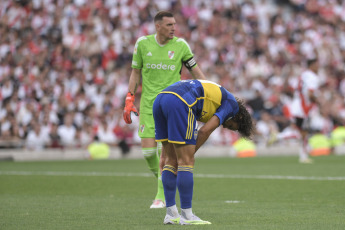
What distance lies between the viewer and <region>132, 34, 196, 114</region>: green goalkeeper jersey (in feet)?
30.8

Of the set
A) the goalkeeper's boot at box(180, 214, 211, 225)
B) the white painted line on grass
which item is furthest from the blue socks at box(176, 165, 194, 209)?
the white painted line on grass

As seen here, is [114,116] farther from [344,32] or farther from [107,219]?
[107,219]

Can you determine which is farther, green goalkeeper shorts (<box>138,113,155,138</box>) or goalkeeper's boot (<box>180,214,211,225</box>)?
green goalkeeper shorts (<box>138,113,155,138</box>)

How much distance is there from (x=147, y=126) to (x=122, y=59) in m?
16.2

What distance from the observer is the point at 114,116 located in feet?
76.5

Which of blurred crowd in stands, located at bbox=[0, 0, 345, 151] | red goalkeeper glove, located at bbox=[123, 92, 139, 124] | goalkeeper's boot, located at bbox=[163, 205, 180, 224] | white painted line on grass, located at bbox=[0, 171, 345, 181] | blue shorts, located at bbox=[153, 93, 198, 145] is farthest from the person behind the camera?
blurred crowd in stands, located at bbox=[0, 0, 345, 151]

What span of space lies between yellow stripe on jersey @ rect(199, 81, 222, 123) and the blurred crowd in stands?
49.4ft

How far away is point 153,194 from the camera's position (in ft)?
36.2

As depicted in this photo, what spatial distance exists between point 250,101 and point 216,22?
4.74 m

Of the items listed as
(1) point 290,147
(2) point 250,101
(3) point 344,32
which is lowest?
(1) point 290,147

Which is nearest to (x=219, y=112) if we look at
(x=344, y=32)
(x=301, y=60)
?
(x=301, y=60)

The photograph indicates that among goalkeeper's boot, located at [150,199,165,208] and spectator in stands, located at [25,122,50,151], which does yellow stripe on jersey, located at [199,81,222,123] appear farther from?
spectator in stands, located at [25,122,50,151]

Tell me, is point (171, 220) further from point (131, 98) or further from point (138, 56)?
point (138, 56)

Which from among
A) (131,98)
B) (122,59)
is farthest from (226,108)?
(122,59)
